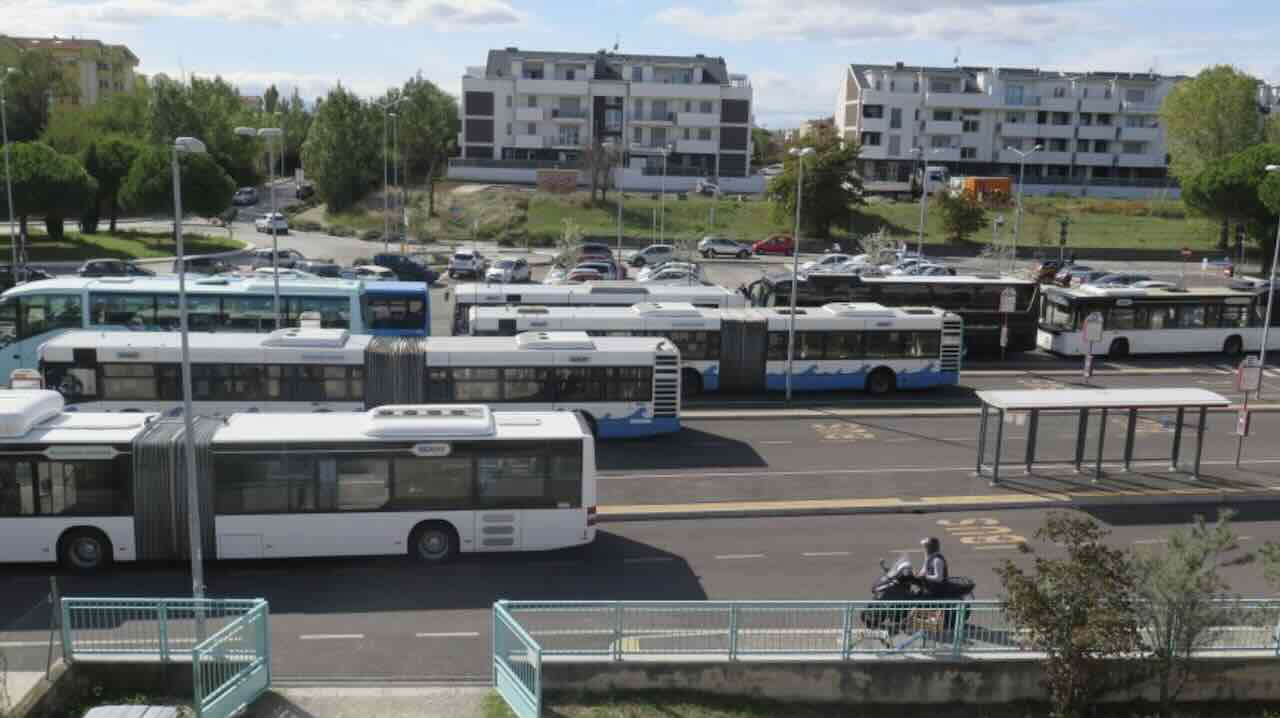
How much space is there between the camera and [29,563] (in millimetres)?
18844

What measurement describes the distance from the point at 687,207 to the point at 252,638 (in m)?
76.1

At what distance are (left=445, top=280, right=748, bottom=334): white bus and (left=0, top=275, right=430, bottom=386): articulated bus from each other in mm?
1311

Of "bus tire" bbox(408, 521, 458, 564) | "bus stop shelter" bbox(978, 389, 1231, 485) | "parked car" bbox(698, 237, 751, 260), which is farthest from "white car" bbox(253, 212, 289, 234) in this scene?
"bus stop shelter" bbox(978, 389, 1231, 485)

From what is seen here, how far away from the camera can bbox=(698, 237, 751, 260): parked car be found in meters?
73.9

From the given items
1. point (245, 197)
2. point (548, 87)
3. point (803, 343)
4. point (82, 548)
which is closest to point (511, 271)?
point (803, 343)

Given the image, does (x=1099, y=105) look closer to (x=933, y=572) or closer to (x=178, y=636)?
(x=933, y=572)

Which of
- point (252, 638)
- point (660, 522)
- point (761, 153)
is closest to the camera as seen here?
point (252, 638)

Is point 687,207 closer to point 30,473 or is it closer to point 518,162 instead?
point 518,162

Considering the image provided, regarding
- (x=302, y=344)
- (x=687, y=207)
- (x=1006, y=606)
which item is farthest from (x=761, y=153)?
(x=1006, y=606)

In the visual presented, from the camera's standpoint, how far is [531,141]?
101 metres

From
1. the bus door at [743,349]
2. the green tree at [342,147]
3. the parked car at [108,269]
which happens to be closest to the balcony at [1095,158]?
the green tree at [342,147]

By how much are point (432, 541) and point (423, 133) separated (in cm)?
7586

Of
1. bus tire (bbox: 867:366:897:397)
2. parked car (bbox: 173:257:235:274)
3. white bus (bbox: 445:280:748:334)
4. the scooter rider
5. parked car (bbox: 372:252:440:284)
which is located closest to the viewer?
the scooter rider

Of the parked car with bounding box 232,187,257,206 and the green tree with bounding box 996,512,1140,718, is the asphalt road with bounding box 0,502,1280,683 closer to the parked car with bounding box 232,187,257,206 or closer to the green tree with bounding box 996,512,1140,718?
the green tree with bounding box 996,512,1140,718
